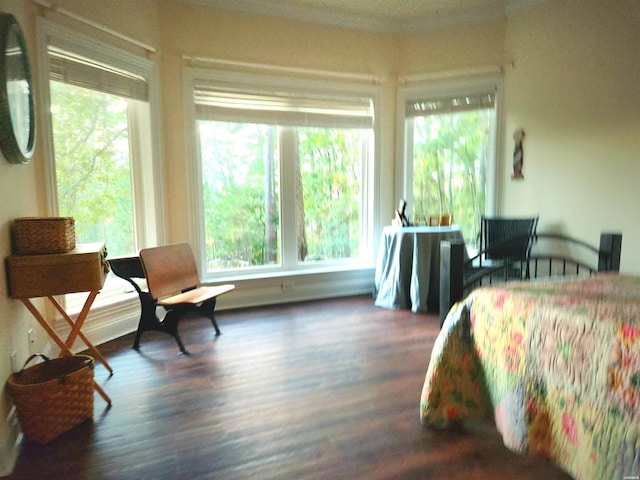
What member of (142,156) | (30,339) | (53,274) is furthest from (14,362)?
(142,156)

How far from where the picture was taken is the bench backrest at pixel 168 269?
309 cm

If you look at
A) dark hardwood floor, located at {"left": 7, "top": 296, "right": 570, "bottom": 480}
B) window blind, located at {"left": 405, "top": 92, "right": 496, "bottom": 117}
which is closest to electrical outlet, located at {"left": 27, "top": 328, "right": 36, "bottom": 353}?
dark hardwood floor, located at {"left": 7, "top": 296, "right": 570, "bottom": 480}

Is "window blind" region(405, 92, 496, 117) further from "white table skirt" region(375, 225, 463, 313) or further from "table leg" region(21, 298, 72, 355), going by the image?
"table leg" region(21, 298, 72, 355)

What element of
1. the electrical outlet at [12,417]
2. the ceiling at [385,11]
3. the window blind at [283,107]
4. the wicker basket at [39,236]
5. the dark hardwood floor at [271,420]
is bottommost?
the dark hardwood floor at [271,420]

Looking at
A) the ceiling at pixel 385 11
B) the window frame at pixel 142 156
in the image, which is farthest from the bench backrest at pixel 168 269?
the ceiling at pixel 385 11

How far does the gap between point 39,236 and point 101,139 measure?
4.61 ft

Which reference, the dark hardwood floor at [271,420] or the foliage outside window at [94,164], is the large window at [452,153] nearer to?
the dark hardwood floor at [271,420]

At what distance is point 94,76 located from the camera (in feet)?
10.3

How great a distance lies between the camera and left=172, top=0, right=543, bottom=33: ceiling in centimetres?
397

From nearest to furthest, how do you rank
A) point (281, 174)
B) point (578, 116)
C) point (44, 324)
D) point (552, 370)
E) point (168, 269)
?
point (552, 370)
point (44, 324)
point (168, 269)
point (578, 116)
point (281, 174)

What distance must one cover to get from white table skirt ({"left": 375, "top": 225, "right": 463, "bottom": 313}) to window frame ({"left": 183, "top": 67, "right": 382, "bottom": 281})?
1.88 feet

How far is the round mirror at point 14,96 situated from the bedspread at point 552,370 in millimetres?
2284

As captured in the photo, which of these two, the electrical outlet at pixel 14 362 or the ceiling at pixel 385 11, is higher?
the ceiling at pixel 385 11

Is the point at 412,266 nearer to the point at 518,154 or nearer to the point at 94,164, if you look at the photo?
the point at 518,154
